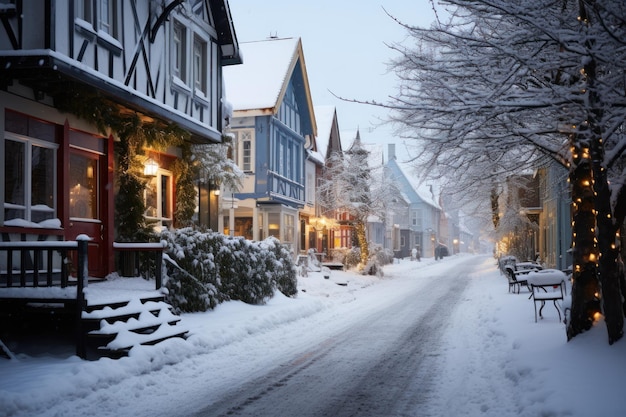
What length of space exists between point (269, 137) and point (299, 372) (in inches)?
685

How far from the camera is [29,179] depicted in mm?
10352

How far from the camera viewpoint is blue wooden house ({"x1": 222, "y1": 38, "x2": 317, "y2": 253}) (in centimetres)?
2472

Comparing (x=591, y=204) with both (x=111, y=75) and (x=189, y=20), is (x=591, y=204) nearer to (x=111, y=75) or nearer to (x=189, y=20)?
(x=111, y=75)

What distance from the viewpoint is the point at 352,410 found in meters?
6.35

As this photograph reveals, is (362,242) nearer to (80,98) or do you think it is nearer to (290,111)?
(290,111)

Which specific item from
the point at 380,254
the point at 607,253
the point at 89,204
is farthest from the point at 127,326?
the point at 380,254

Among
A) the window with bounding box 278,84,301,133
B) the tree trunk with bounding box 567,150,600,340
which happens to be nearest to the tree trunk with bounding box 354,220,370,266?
the window with bounding box 278,84,301,133

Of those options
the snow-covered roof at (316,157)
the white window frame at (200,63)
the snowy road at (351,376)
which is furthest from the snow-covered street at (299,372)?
the snow-covered roof at (316,157)

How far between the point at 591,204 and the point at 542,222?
1056 inches

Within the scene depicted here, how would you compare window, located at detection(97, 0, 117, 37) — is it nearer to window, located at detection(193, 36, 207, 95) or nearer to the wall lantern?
the wall lantern

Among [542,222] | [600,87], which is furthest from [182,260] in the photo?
[542,222]

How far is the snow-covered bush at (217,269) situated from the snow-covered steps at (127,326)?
5.34 feet

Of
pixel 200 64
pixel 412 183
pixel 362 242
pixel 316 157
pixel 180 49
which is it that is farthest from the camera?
pixel 412 183

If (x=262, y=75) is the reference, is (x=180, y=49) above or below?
below
